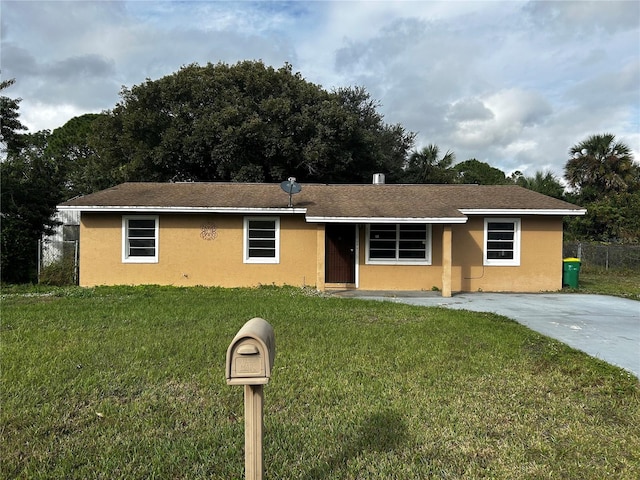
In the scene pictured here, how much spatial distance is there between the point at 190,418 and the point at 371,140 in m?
23.0

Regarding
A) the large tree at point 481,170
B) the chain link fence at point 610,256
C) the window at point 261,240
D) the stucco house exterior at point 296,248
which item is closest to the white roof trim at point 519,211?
the stucco house exterior at point 296,248

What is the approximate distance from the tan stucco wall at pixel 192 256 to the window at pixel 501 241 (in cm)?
547

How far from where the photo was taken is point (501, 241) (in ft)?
41.5

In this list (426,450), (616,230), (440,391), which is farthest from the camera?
(616,230)

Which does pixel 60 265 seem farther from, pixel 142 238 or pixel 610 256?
pixel 610 256

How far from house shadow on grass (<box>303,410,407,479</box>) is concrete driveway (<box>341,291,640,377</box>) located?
3.37 m

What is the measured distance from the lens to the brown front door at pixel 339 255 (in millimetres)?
13070

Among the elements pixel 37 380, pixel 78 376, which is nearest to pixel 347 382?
pixel 78 376

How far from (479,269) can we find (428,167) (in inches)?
715

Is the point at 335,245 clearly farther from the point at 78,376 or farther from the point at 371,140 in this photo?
the point at 371,140

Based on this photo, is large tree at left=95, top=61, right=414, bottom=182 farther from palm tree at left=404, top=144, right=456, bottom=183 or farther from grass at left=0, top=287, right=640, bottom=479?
grass at left=0, top=287, right=640, bottom=479

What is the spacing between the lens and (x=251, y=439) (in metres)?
2.26

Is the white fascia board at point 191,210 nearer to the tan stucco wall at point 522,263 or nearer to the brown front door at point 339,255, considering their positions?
the brown front door at point 339,255

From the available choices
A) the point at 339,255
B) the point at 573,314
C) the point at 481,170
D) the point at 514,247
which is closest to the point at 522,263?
the point at 514,247
